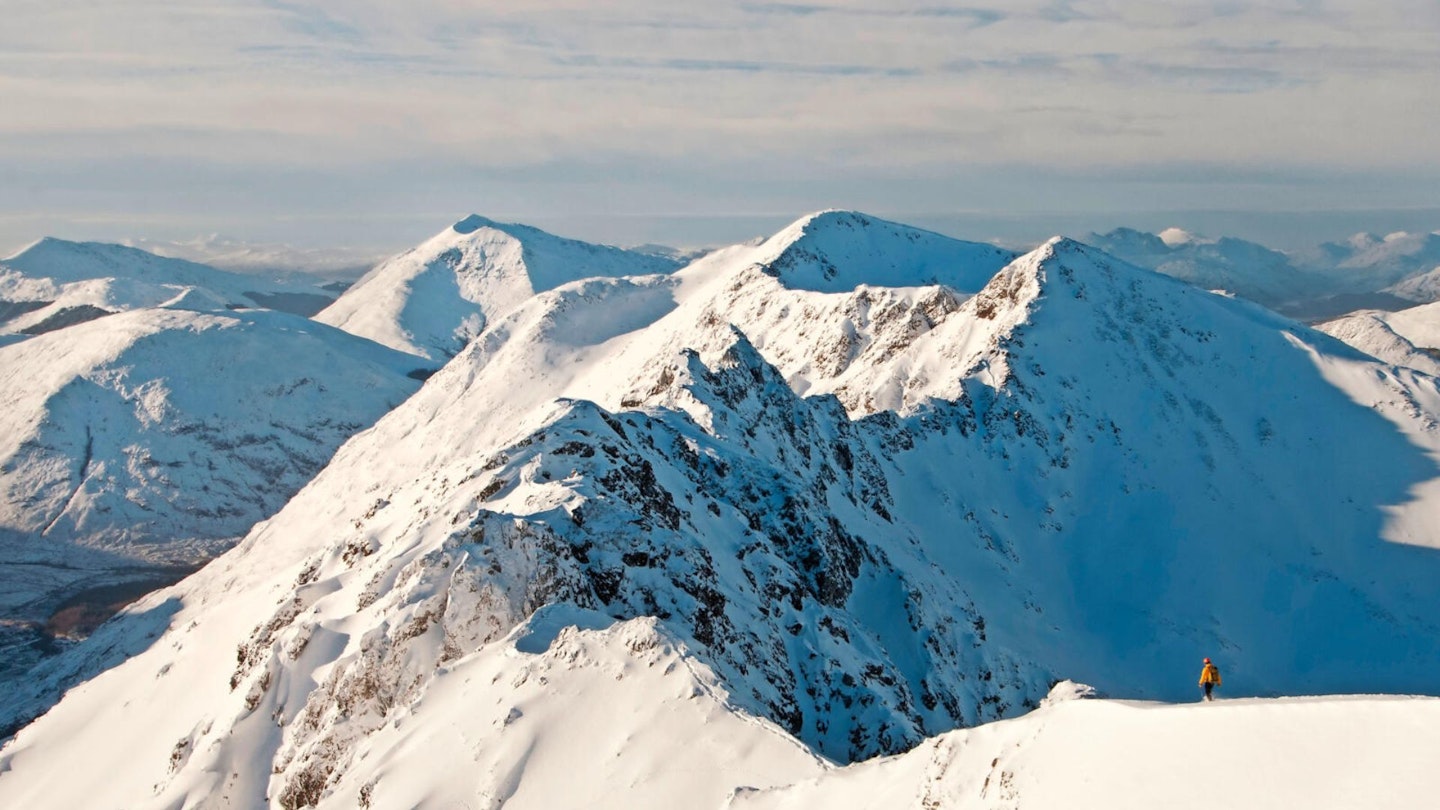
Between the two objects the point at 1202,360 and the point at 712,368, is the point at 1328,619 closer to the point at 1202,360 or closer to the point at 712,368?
the point at 1202,360

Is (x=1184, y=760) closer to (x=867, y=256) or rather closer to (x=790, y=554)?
(x=790, y=554)

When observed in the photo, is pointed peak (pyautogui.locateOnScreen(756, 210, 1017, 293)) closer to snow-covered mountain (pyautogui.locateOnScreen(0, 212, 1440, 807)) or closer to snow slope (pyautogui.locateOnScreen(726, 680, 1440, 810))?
snow-covered mountain (pyautogui.locateOnScreen(0, 212, 1440, 807))

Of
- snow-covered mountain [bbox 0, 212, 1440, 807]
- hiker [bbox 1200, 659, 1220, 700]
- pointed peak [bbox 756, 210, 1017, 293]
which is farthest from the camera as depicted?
pointed peak [bbox 756, 210, 1017, 293]

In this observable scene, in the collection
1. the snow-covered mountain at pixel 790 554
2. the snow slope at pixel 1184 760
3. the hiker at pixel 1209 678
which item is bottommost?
the snow-covered mountain at pixel 790 554

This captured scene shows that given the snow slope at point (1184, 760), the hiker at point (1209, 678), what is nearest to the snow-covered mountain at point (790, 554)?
the snow slope at point (1184, 760)

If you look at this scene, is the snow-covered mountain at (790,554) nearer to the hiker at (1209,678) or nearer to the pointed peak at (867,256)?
the pointed peak at (867,256)

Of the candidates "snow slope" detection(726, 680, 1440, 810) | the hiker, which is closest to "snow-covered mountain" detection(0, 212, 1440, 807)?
"snow slope" detection(726, 680, 1440, 810)

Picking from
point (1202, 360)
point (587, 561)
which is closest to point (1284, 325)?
point (1202, 360)

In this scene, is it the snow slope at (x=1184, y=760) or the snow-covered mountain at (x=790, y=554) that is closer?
the snow slope at (x=1184, y=760)

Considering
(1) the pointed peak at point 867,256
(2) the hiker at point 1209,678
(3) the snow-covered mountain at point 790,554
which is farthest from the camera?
(1) the pointed peak at point 867,256

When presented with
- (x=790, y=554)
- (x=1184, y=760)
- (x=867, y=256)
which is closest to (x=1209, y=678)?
(x=1184, y=760)
